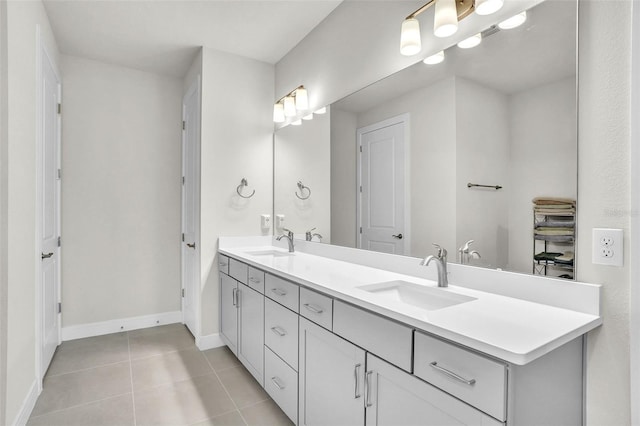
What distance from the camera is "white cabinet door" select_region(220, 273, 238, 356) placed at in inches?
102

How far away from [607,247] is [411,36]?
1258 mm

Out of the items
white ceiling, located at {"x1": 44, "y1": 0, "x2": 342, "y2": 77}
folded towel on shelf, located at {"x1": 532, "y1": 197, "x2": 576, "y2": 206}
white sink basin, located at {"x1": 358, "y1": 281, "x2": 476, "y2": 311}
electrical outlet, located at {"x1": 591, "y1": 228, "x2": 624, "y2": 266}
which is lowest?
white sink basin, located at {"x1": 358, "y1": 281, "x2": 476, "y2": 311}

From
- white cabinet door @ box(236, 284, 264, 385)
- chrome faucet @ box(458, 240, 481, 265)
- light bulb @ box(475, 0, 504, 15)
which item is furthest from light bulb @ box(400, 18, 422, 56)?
white cabinet door @ box(236, 284, 264, 385)

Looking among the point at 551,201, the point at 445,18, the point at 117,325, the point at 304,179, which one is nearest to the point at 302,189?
the point at 304,179

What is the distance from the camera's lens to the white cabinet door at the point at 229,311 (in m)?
2.58

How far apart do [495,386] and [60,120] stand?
12.2 ft

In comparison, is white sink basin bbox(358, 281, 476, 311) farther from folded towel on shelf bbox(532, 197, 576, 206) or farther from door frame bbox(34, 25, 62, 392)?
door frame bbox(34, 25, 62, 392)

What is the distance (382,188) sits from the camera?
2.00 m

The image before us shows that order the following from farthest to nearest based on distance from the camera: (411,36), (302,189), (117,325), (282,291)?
(117,325) < (302,189) < (282,291) < (411,36)

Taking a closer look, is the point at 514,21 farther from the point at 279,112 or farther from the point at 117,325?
the point at 117,325

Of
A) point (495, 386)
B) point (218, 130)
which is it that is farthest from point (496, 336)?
point (218, 130)

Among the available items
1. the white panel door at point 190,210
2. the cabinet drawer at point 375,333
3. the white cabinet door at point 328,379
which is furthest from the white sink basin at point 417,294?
the white panel door at point 190,210

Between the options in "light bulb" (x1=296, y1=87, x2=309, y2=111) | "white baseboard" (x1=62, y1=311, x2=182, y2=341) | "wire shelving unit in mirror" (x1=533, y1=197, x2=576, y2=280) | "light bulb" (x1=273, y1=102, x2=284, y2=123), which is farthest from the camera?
"white baseboard" (x1=62, y1=311, x2=182, y2=341)

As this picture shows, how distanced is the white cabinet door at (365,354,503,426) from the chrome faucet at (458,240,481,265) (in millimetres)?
627
